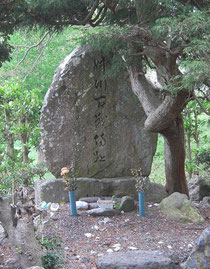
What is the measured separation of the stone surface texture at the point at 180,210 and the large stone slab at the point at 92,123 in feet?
4.69

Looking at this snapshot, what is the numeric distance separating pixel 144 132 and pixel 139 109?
1.51ft

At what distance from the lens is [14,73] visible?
10203 millimetres

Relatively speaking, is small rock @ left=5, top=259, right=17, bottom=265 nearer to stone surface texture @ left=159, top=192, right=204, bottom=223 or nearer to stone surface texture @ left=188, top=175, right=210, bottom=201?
stone surface texture @ left=159, top=192, right=204, bottom=223

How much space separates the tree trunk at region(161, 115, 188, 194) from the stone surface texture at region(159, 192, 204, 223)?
0.99 m

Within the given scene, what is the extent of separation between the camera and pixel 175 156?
22.9ft

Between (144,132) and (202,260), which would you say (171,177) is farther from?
(202,260)

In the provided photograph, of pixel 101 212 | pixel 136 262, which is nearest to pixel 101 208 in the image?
pixel 101 212

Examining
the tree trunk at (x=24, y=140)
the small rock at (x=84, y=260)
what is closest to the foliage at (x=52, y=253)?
the small rock at (x=84, y=260)

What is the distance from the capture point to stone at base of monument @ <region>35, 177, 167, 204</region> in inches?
274

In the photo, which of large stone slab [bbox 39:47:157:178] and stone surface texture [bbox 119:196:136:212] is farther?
large stone slab [bbox 39:47:157:178]

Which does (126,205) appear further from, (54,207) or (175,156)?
(175,156)

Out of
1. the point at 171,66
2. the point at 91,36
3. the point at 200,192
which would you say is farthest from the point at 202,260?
the point at 200,192

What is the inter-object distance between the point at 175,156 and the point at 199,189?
1844 millimetres

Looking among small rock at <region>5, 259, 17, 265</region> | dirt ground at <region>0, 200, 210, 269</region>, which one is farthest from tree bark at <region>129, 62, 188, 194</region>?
small rock at <region>5, 259, 17, 265</region>
